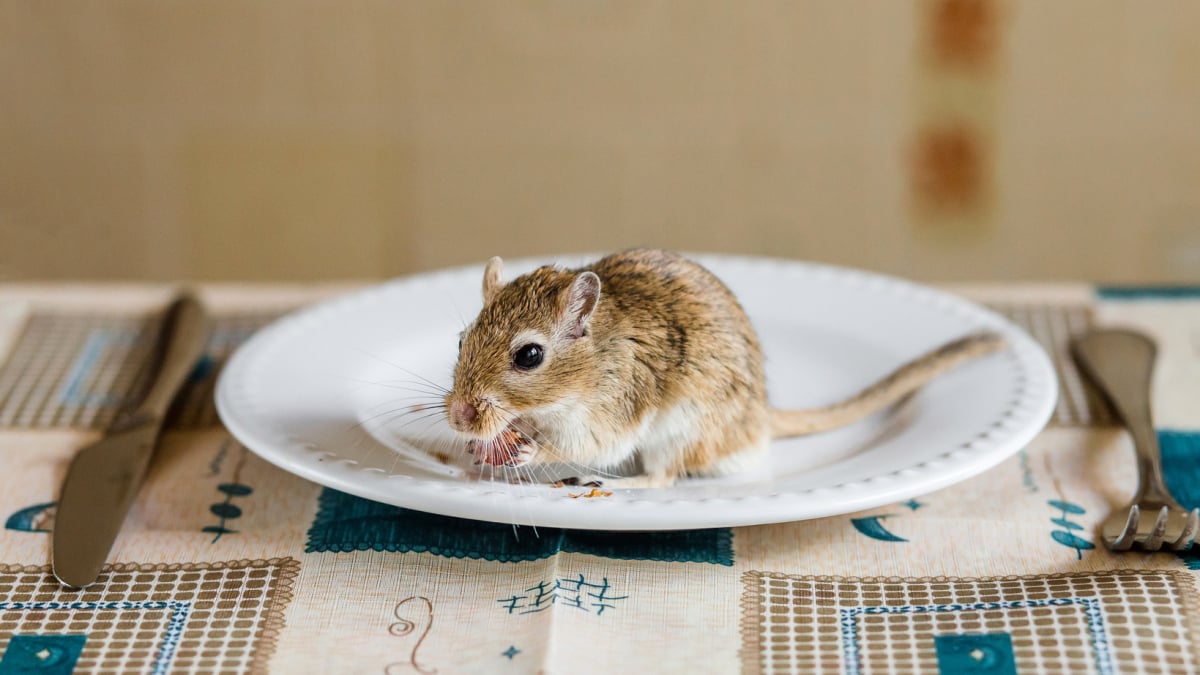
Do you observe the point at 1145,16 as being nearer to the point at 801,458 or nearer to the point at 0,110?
the point at 801,458

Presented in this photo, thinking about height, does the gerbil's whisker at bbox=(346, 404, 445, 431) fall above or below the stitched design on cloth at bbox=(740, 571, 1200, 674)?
below

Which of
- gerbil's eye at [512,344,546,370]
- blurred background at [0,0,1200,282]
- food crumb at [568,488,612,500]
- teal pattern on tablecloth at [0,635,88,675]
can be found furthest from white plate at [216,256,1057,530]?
blurred background at [0,0,1200,282]

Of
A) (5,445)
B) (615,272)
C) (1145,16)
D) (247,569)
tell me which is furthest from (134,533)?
(1145,16)

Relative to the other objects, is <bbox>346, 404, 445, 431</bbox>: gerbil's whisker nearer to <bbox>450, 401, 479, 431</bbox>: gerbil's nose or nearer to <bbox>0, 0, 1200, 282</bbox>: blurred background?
<bbox>450, 401, 479, 431</bbox>: gerbil's nose

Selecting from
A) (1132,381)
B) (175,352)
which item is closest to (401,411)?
(175,352)

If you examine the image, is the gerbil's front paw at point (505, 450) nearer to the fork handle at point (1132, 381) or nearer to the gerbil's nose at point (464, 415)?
the gerbil's nose at point (464, 415)

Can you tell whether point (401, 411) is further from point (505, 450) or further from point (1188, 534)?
point (1188, 534)
